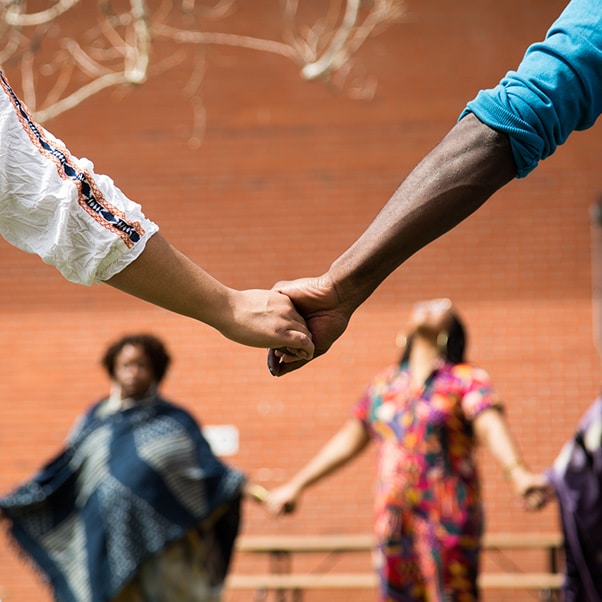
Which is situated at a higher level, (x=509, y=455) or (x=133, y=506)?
(x=509, y=455)

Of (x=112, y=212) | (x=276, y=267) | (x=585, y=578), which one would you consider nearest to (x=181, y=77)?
(x=276, y=267)

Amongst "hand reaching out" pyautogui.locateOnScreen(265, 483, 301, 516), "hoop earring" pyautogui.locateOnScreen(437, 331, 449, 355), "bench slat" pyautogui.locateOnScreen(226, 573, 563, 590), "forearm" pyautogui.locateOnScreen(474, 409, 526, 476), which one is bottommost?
"bench slat" pyautogui.locateOnScreen(226, 573, 563, 590)

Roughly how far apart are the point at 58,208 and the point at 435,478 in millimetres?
4467

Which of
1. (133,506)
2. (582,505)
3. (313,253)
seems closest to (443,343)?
(582,505)

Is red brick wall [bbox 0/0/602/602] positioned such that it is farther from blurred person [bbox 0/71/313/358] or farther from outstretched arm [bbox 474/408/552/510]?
blurred person [bbox 0/71/313/358]

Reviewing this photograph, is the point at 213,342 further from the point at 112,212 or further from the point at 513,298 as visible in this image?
the point at 112,212

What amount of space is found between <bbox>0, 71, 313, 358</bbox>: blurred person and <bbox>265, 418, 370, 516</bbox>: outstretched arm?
4.67m

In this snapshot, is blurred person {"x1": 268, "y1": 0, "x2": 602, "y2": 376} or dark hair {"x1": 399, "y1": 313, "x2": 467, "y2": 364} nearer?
blurred person {"x1": 268, "y1": 0, "x2": 602, "y2": 376}

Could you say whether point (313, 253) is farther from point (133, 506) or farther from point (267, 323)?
point (267, 323)

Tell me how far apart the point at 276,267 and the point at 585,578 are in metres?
4.03

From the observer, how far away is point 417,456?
629 centimetres

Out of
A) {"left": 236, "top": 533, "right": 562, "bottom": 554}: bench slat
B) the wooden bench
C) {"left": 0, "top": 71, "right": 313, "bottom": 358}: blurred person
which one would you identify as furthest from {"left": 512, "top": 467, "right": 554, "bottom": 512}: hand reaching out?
{"left": 0, "top": 71, "right": 313, "bottom": 358}: blurred person

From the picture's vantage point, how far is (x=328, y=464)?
275 inches

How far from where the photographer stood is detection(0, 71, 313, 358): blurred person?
2033 millimetres
